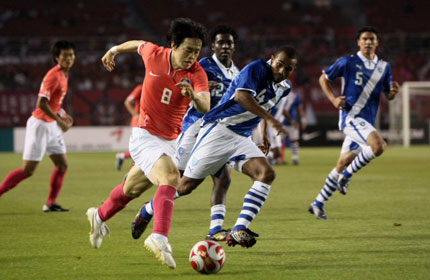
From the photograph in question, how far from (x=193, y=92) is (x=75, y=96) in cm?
2516

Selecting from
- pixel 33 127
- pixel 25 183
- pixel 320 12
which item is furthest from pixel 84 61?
pixel 33 127

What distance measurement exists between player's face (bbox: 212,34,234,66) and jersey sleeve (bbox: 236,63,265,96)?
1362mm

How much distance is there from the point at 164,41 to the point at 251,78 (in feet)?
92.1

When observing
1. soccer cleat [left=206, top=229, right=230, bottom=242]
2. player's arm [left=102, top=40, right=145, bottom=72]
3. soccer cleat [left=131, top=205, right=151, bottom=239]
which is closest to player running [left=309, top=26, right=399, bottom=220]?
soccer cleat [left=206, top=229, right=230, bottom=242]

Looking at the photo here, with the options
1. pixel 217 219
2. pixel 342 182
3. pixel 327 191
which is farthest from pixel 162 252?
pixel 342 182

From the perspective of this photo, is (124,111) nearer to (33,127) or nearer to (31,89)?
(31,89)

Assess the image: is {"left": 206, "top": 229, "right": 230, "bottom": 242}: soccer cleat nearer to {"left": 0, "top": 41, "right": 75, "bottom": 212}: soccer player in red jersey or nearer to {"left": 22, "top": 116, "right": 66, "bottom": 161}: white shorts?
{"left": 0, "top": 41, "right": 75, "bottom": 212}: soccer player in red jersey

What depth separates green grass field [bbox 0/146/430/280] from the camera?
577 cm

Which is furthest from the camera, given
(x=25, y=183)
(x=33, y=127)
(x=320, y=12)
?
(x=320, y=12)

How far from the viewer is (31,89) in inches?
1195

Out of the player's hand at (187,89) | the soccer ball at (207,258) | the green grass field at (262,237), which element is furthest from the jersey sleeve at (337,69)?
the soccer ball at (207,258)

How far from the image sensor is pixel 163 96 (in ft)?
21.0

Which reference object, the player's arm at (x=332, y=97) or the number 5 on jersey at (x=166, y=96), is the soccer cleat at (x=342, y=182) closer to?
the player's arm at (x=332, y=97)

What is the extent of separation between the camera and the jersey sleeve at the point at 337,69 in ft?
33.0
